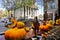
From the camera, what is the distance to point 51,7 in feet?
4.74

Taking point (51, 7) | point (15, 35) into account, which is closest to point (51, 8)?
point (51, 7)

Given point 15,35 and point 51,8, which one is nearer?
point 15,35

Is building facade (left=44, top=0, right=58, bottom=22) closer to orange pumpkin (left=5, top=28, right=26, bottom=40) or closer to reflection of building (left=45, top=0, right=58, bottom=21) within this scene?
reflection of building (left=45, top=0, right=58, bottom=21)

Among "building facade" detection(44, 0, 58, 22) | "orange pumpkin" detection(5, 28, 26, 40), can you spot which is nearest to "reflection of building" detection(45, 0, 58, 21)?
"building facade" detection(44, 0, 58, 22)

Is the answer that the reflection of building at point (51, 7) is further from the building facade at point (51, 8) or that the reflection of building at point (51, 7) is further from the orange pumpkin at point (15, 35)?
the orange pumpkin at point (15, 35)

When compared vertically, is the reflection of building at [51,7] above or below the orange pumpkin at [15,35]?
above

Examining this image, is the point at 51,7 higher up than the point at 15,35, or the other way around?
the point at 51,7

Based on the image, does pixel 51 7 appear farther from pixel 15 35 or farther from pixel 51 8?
pixel 15 35

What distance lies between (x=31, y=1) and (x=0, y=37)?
0.45 m

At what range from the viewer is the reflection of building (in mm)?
1426

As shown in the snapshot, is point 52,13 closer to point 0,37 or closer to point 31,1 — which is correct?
point 31,1

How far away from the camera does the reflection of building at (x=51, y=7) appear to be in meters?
1.43

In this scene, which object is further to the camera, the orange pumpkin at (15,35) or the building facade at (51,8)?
the building facade at (51,8)

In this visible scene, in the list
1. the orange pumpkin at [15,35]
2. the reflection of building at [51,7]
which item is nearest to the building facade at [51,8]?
the reflection of building at [51,7]
